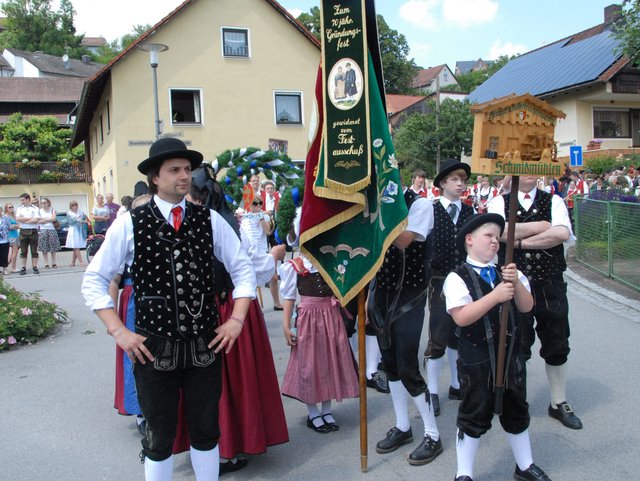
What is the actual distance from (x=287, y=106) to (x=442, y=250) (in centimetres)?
2115

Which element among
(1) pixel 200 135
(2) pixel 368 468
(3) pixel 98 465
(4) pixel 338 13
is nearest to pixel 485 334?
(2) pixel 368 468

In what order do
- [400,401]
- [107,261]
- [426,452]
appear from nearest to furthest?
[107,261] → [426,452] → [400,401]

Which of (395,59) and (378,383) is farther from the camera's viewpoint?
(395,59)

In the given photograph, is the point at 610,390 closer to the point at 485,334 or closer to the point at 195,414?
the point at 485,334

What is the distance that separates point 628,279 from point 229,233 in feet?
25.9

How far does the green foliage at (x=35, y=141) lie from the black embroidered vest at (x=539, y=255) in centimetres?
3849

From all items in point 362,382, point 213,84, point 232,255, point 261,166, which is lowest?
point 362,382

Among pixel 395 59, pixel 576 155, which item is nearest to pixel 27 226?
pixel 576 155

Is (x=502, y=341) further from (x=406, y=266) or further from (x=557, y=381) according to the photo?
(x=557, y=381)

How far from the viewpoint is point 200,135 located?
23938 mm

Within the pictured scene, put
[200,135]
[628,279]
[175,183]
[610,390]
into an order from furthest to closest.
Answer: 1. [200,135]
2. [628,279]
3. [610,390]
4. [175,183]

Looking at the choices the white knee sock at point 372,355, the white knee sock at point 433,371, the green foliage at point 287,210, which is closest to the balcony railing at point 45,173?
the white knee sock at point 372,355

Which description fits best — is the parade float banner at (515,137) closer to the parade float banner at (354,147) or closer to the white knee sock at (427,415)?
the parade float banner at (354,147)

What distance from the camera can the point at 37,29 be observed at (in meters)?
79.5
